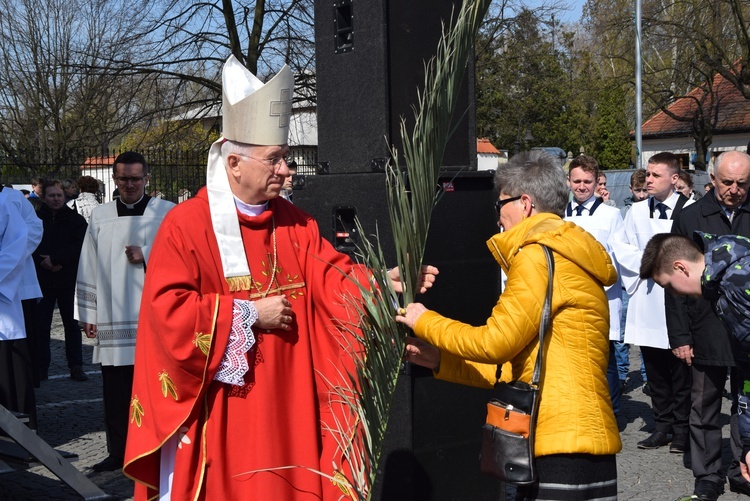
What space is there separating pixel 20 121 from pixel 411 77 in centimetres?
2943

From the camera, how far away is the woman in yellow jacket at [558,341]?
3.09 metres

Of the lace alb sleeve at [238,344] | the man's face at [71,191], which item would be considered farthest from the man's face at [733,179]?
the man's face at [71,191]

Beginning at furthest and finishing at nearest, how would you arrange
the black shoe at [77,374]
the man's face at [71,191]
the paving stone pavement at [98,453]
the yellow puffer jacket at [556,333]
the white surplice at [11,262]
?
the man's face at [71,191], the black shoe at [77,374], the white surplice at [11,262], the paving stone pavement at [98,453], the yellow puffer jacket at [556,333]

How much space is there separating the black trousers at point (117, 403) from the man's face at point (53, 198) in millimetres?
3489

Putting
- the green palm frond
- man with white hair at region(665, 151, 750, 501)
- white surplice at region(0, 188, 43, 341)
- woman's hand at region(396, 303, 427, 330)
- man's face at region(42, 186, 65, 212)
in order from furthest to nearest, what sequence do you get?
man's face at region(42, 186, 65, 212) → white surplice at region(0, 188, 43, 341) → man with white hair at region(665, 151, 750, 501) → woman's hand at region(396, 303, 427, 330) → the green palm frond

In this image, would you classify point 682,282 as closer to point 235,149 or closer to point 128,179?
point 235,149

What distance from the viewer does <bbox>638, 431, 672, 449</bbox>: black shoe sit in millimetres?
6867

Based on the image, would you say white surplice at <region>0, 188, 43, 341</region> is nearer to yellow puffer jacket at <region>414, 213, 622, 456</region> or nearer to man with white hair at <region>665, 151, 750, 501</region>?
yellow puffer jacket at <region>414, 213, 622, 456</region>

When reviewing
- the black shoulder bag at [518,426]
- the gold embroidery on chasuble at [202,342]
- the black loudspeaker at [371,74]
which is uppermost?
the black loudspeaker at [371,74]

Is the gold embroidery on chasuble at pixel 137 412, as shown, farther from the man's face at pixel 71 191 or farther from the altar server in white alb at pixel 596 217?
the man's face at pixel 71 191

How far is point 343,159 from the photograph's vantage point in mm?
4816

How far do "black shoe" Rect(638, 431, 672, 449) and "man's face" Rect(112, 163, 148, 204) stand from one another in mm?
4007

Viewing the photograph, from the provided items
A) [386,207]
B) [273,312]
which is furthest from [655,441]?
[273,312]

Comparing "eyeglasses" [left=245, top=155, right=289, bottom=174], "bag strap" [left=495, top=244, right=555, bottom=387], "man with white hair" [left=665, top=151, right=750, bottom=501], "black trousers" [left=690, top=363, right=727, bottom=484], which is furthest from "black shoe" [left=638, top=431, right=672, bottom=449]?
"eyeglasses" [left=245, top=155, right=289, bottom=174]
